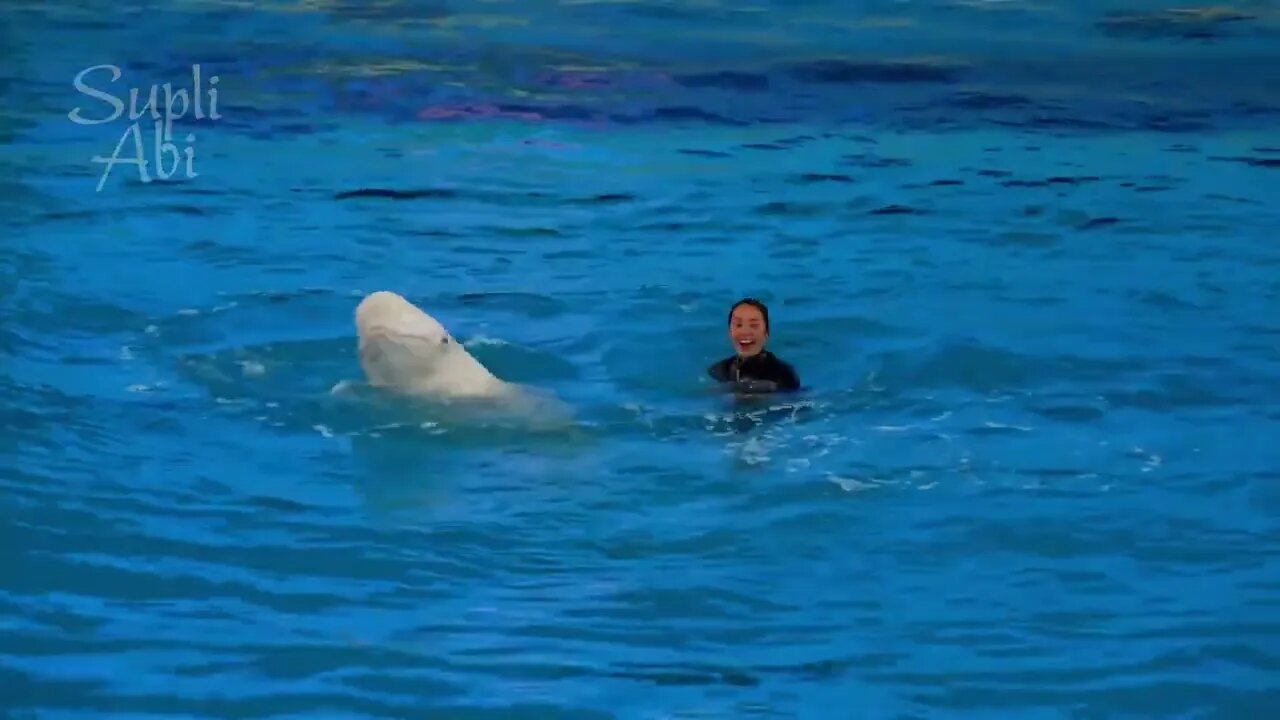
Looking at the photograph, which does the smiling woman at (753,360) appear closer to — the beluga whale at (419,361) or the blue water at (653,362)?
the blue water at (653,362)

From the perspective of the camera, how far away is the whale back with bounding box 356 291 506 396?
Answer: 6523 mm

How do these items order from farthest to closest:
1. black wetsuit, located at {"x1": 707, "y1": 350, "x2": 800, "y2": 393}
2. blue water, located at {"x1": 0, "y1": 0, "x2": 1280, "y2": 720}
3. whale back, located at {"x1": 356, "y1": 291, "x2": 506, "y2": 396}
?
black wetsuit, located at {"x1": 707, "y1": 350, "x2": 800, "y2": 393} < whale back, located at {"x1": 356, "y1": 291, "x2": 506, "y2": 396} < blue water, located at {"x1": 0, "y1": 0, "x2": 1280, "y2": 720}

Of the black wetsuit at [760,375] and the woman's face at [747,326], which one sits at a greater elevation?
the woman's face at [747,326]

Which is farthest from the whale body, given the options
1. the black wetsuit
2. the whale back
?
the black wetsuit

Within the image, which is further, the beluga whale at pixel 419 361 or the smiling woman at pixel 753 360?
the smiling woman at pixel 753 360

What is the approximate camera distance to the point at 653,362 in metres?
7.91

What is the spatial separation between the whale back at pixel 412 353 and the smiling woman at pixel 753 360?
1040mm

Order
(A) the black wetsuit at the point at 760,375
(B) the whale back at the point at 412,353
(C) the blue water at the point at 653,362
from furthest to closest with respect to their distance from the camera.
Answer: (A) the black wetsuit at the point at 760,375 → (B) the whale back at the point at 412,353 → (C) the blue water at the point at 653,362

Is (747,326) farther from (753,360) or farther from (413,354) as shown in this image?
(413,354)

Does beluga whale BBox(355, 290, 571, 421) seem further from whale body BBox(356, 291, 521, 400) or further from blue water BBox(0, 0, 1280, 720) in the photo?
blue water BBox(0, 0, 1280, 720)

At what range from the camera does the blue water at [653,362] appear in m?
4.97

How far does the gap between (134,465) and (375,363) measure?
3.27ft

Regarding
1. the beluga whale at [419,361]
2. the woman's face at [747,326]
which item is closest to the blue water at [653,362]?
the beluga whale at [419,361]

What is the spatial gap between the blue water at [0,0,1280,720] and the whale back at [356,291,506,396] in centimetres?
14
